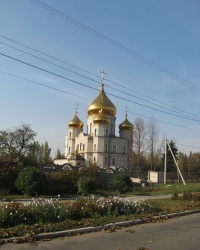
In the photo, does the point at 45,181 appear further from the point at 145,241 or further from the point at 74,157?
the point at 74,157

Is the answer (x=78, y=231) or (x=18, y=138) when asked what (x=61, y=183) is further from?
(x=18, y=138)

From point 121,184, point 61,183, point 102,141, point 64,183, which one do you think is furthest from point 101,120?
point 61,183

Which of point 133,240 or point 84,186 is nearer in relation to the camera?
point 133,240

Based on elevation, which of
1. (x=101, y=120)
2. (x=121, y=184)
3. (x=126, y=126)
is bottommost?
(x=121, y=184)

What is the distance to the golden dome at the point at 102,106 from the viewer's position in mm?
62000

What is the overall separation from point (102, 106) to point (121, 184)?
37.1m

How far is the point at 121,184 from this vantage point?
84.4 ft

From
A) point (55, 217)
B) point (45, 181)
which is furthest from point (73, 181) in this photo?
point (55, 217)

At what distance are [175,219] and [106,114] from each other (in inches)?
1994

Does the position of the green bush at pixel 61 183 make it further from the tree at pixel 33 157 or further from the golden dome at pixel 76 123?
the golden dome at pixel 76 123

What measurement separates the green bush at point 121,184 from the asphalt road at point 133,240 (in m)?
15.4

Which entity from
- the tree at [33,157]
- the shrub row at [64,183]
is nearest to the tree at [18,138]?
the tree at [33,157]

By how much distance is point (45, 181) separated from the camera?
70.1ft

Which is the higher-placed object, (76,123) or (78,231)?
(76,123)
